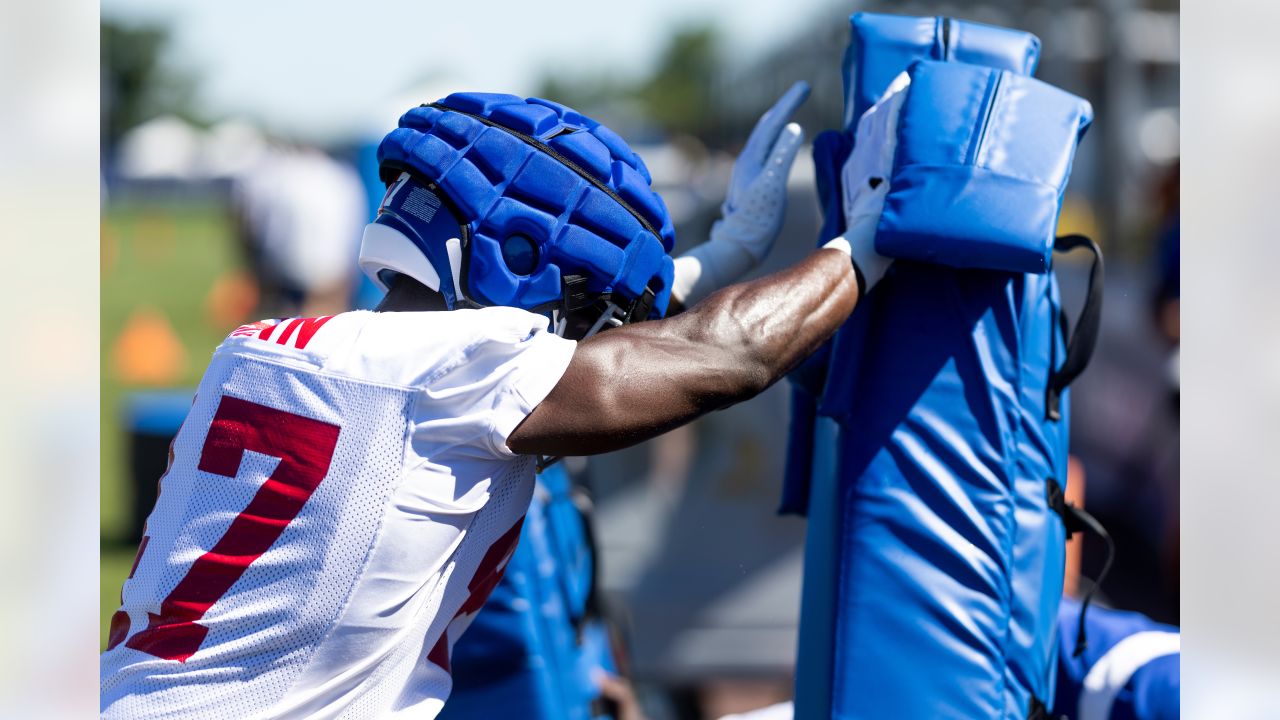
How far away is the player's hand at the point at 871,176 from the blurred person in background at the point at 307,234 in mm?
7823

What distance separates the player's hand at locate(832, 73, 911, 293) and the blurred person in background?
782 centimetres

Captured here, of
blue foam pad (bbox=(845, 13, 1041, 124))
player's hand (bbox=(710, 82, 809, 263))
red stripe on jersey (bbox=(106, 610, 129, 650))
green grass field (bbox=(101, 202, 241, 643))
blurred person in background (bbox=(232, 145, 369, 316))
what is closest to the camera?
red stripe on jersey (bbox=(106, 610, 129, 650))

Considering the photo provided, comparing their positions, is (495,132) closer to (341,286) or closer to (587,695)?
(587,695)

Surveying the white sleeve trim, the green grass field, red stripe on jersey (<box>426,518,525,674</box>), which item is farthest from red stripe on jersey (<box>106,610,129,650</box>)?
the green grass field

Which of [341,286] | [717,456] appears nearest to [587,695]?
[717,456]

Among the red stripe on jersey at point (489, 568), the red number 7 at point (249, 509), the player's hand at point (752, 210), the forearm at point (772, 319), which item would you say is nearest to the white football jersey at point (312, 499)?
the red number 7 at point (249, 509)

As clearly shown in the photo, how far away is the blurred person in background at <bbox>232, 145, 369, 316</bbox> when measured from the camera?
10023 millimetres

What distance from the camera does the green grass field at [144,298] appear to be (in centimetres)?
733

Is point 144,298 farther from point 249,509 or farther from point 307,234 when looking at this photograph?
point 249,509

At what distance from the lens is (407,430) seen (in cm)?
182

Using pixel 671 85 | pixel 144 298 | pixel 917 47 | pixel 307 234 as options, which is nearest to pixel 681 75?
pixel 671 85

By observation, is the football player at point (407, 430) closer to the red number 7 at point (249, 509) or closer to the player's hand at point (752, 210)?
the red number 7 at point (249, 509)

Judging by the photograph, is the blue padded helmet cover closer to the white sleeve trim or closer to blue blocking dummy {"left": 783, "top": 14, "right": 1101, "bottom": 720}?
the white sleeve trim

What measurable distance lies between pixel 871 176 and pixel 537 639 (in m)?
1.49
